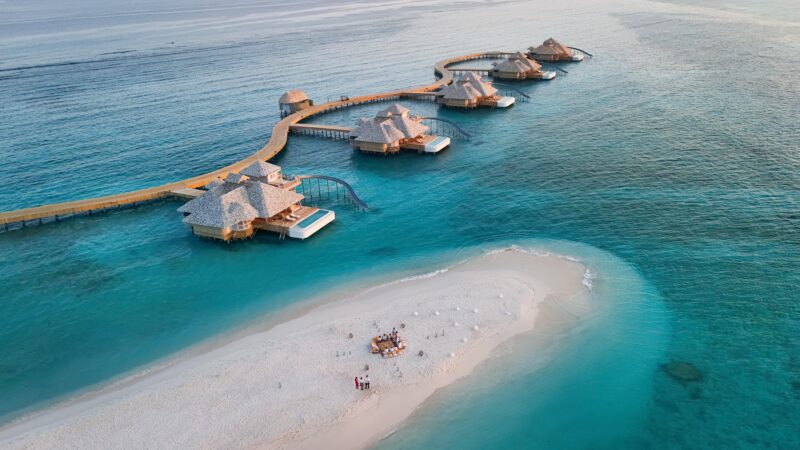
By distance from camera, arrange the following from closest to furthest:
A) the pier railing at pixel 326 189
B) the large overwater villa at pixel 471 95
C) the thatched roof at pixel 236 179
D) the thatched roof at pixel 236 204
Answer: the thatched roof at pixel 236 204
the thatched roof at pixel 236 179
the pier railing at pixel 326 189
the large overwater villa at pixel 471 95

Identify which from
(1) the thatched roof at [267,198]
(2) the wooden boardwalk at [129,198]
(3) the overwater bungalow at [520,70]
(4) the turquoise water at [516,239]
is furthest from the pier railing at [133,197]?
(3) the overwater bungalow at [520,70]

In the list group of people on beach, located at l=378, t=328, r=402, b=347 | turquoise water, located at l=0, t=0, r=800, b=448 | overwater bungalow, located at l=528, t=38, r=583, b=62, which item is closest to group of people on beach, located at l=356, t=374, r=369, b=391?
group of people on beach, located at l=378, t=328, r=402, b=347

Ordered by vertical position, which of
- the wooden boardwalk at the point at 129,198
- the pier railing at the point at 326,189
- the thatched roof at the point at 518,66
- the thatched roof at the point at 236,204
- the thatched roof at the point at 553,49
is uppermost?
the thatched roof at the point at 553,49

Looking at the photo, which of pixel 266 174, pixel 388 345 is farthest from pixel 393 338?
pixel 266 174

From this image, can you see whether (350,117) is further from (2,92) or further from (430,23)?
(430,23)

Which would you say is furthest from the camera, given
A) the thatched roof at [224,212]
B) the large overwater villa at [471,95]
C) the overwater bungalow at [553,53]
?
the overwater bungalow at [553,53]

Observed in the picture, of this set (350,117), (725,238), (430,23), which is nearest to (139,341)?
(725,238)

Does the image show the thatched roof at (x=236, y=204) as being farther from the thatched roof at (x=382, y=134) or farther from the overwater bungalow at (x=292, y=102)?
the overwater bungalow at (x=292, y=102)
